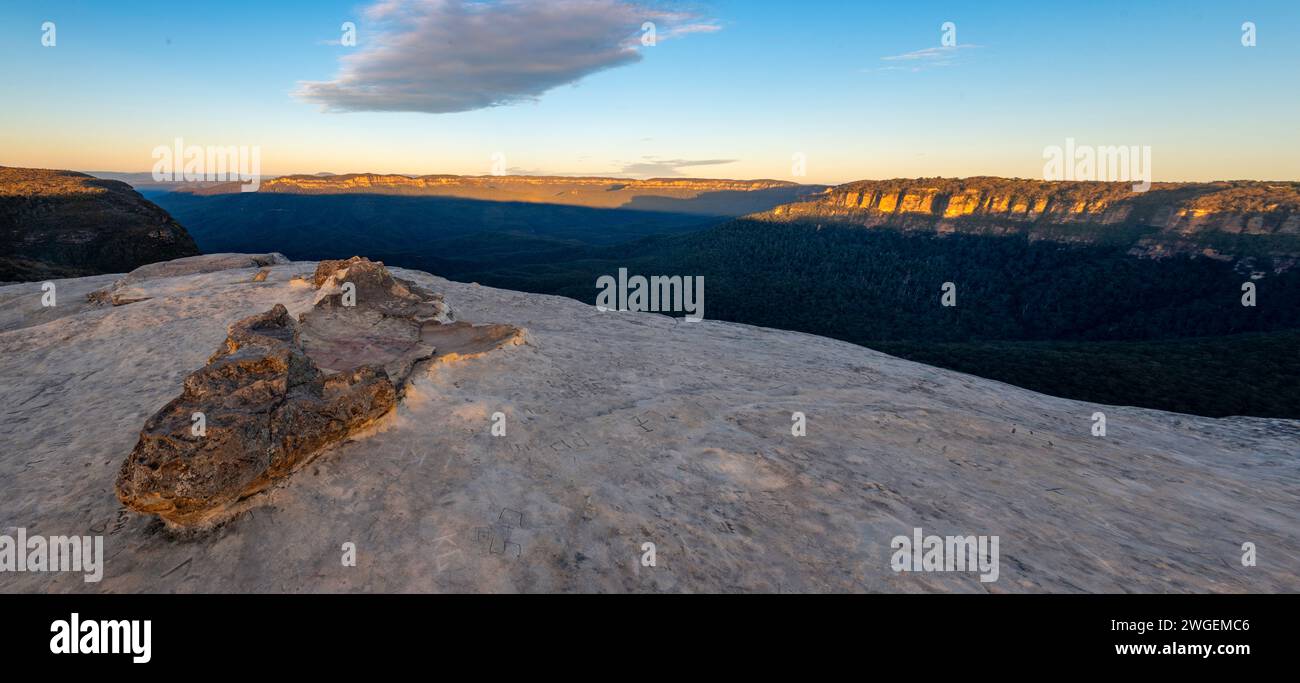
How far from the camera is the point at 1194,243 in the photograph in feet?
321

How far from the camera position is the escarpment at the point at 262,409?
7.98m

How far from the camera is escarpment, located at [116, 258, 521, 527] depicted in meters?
7.98

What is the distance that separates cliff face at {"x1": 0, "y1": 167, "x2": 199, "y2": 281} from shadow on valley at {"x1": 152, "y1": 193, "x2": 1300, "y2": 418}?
46758 mm

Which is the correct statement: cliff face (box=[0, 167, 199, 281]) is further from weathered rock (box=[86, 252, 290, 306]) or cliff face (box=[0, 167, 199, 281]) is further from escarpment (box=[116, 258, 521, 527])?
escarpment (box=[116, 258, 521, 527])

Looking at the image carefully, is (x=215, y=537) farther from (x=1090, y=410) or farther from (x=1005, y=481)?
(x=1090, y=410)

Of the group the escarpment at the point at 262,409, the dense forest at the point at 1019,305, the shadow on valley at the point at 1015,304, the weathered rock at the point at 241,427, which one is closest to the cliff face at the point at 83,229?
the shadow on valley at the point at 1015,304

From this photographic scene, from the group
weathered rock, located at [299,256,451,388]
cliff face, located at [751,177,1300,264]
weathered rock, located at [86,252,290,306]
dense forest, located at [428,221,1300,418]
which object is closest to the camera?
weathered rock, located at [299,256,451,388]

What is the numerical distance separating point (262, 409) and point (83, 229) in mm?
92032

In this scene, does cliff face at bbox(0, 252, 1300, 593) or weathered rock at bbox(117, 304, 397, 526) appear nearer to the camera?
cliff face at bbox(0, 252, 1300, 593)

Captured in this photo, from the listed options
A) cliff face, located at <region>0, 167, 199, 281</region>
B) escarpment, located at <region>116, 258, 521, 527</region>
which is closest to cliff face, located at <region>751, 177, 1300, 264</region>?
escarpment, located at <region>116, 258, 521, 527</region>

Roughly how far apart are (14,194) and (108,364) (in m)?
94.7

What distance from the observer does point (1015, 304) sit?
105938 mm

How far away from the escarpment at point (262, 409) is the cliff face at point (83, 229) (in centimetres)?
7097
